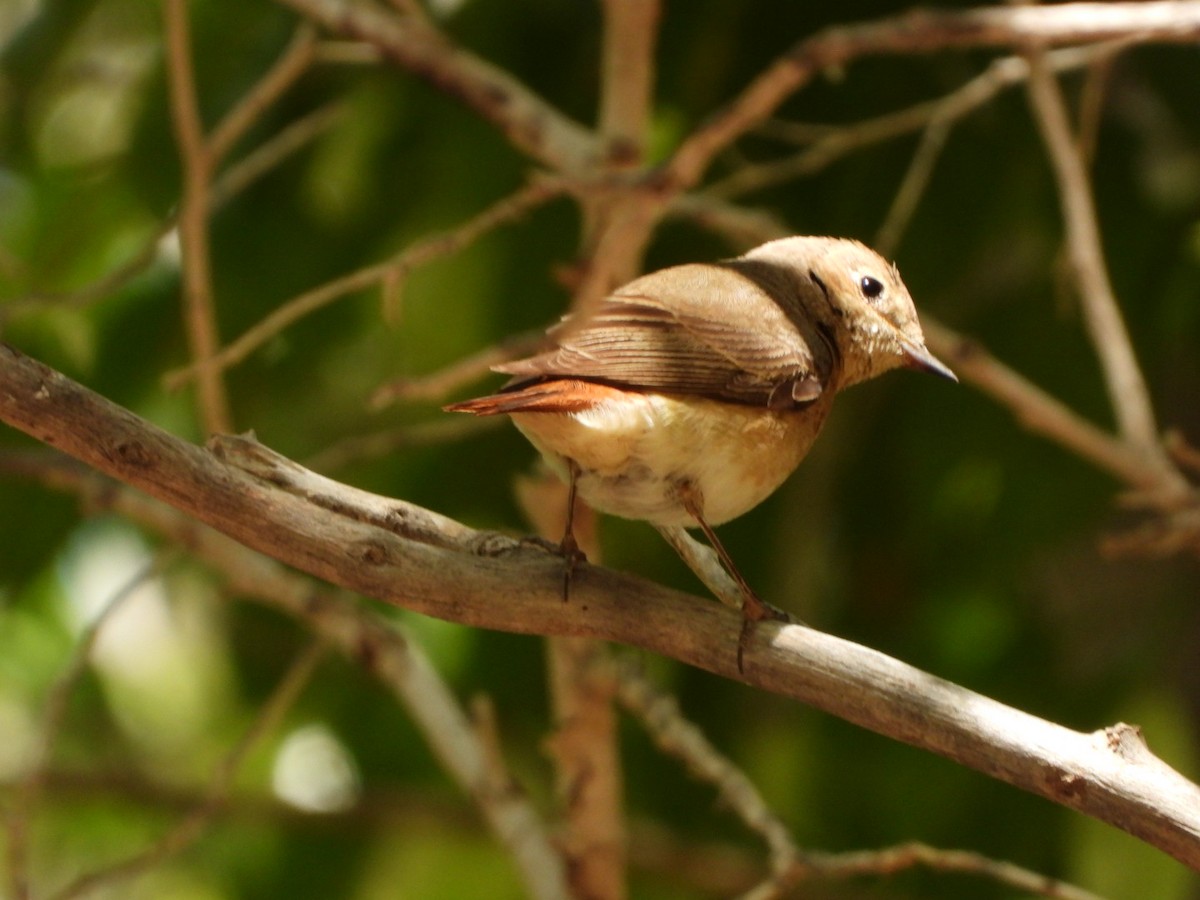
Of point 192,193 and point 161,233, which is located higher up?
point 192,193

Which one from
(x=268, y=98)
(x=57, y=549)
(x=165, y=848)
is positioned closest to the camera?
(x=165, y=848)

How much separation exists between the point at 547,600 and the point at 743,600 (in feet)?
0.96

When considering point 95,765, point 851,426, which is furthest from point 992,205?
point 95,765

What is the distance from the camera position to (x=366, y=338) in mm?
3398

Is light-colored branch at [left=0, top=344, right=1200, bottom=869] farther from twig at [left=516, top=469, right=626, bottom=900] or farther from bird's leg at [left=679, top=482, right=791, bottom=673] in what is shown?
twig at [left=516, top=469, right=626, bottom=900]

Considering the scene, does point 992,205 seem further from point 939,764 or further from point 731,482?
point 731,482

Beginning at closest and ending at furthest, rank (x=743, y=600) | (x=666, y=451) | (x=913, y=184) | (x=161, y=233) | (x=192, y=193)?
(x=743, y=600)
(x=666, y=451)
(x=161, y=233)
(x=192, y=193)
(x=913, y=184)

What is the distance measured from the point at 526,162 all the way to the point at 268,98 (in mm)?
872

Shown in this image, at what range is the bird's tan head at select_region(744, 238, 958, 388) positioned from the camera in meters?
2.17

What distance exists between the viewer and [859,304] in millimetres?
2201

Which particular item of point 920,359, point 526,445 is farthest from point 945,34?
point 526,445

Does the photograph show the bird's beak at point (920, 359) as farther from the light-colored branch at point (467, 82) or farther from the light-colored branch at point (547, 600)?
the light-colored branch at point (467, 82)

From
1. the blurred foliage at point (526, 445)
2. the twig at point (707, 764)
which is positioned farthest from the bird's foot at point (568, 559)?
the blurred foliage at point (526, 445)

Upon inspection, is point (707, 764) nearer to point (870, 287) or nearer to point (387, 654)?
point (387, 654)
